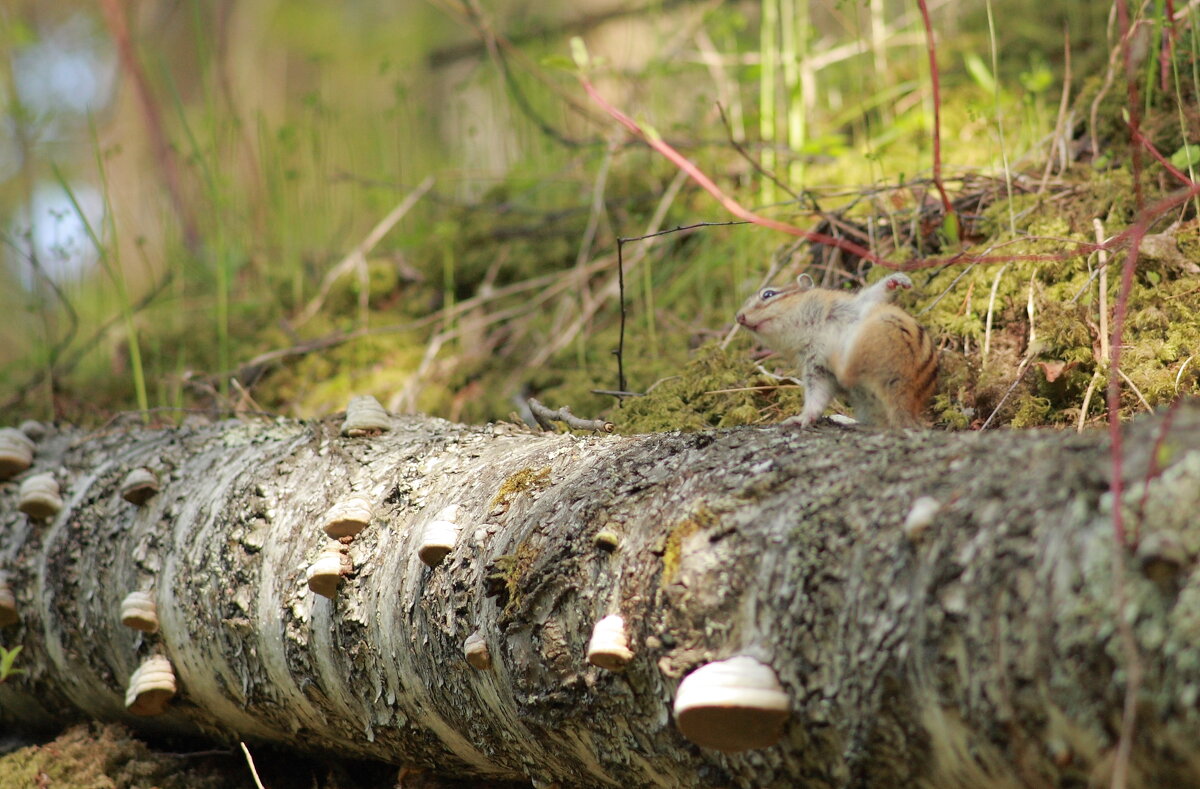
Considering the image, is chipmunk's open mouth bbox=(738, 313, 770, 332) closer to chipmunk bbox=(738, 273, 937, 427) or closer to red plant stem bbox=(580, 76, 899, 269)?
chipmunk bbox=(738, 273, 937, 427)

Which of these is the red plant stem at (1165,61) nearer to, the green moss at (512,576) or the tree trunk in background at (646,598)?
the tree trunk in background at (646,598)

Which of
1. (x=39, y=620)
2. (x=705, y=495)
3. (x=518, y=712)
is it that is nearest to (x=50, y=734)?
(x=39, y=620)

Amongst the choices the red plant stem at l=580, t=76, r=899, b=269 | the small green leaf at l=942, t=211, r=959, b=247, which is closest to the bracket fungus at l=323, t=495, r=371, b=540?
the red plant stem at l=580, t=76, r=899, b=269

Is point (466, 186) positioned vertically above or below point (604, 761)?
above

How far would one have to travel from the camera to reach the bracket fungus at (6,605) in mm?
3410

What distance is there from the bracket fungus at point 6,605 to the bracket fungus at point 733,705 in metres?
3.05

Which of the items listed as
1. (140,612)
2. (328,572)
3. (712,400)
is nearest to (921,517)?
(328,572)

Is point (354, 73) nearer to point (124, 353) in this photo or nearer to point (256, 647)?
point (124, 353)

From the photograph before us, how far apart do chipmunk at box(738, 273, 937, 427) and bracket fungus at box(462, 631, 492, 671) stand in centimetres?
100

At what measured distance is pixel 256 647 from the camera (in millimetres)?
2836

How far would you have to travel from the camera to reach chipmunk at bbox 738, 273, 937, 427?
2.35 m

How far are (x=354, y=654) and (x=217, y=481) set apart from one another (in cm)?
105

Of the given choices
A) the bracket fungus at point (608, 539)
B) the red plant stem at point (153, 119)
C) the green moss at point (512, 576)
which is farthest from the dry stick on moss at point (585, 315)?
the red plant stem at point (153, 119)

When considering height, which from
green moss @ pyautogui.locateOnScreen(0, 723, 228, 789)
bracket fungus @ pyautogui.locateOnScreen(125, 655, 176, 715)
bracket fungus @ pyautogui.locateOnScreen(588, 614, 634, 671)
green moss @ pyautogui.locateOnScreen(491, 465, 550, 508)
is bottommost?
green moss @ pyautogui.locateOnScreen(0, 723, 228, 789)
